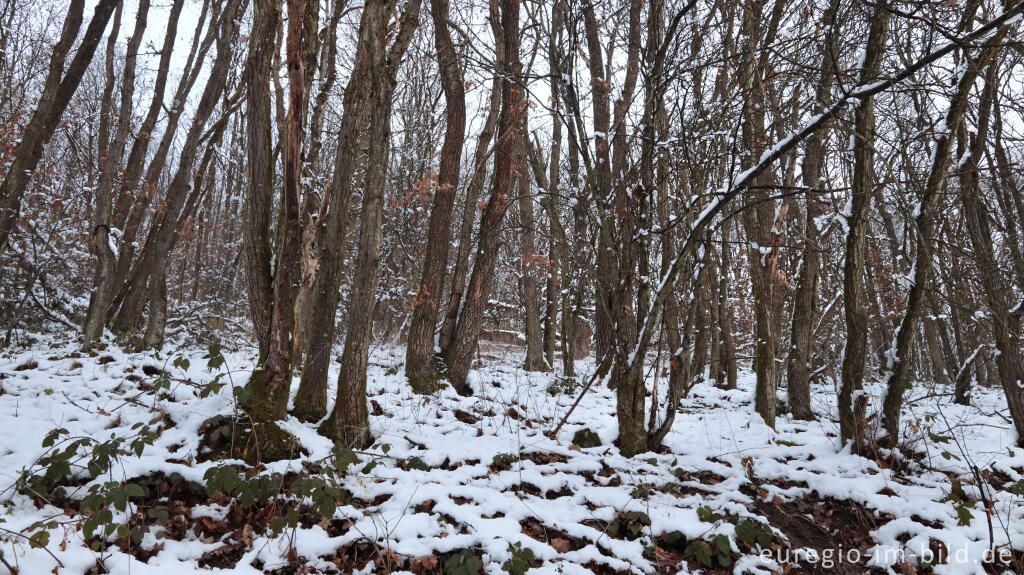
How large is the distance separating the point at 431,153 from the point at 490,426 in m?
6.78

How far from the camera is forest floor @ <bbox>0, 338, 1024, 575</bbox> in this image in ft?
7.74

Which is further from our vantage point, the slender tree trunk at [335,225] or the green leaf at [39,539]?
the slender tree trunk at [335,225]

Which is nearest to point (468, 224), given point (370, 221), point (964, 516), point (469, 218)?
point (469, 218)

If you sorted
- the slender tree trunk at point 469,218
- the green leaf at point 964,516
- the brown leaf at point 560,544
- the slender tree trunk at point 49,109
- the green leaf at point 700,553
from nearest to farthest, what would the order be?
1. the green leaf at point 700,553
2. the brown leaf at point 560,544
3. the green leaf at point 964,516
4. the slender tree trunk at point 49,109
5. the slender tree trunk at point 469,218

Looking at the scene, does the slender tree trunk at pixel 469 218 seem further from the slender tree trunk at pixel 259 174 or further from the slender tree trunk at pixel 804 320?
the slender tree trunk at pixel 804 320

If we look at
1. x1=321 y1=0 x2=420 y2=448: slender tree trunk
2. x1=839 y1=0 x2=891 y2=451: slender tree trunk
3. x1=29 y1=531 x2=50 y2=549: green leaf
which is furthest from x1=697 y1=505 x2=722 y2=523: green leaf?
x1=29 y1=531 x2=50 y2=549: green leaf

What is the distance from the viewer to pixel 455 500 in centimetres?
300

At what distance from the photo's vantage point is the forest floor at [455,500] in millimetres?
2359

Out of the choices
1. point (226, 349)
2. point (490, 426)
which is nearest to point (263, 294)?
point (490, 426)

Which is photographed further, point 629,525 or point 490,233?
point 490,233

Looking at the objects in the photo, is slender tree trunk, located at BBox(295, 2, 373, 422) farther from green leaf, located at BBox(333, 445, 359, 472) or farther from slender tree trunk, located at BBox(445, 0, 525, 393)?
slender tree trunk, located at BBox(445, 0, 525, 393)

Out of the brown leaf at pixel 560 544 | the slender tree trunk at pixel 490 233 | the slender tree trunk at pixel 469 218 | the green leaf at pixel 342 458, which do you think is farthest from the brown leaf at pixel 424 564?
the slender tree trunk at pixel 469 218

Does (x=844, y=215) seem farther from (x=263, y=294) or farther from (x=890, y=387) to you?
(x=263, y=294)

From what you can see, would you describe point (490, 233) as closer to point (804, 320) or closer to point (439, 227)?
point (439, 227)
